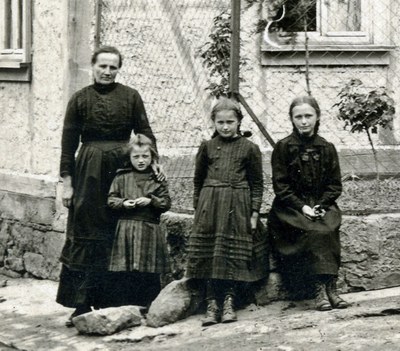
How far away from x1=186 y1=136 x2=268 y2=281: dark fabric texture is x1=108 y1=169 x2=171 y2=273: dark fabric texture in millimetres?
260

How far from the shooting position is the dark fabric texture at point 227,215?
6164 millimetres

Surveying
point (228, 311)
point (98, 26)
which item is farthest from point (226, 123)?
point (98, 26)

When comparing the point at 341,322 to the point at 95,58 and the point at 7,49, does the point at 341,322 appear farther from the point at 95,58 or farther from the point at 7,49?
the point at 7,49

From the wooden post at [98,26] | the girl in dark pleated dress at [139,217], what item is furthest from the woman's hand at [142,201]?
the wooden post at [98,26]

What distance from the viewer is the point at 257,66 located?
343 inches

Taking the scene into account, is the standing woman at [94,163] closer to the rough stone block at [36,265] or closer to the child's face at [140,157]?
the child's face at [140,157]

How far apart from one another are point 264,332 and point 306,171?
121 centimetres

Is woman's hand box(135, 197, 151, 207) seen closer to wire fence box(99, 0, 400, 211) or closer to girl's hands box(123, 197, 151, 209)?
girl's hands box(123, 197, 151, 209)

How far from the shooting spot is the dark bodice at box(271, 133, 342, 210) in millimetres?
6230

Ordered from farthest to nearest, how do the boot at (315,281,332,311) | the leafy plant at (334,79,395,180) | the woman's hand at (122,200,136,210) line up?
1. the leafy plant at (334,79,395,180)
2. the woman's hand at (122,200,136,210)
3. the boot at (315,281,332,311)

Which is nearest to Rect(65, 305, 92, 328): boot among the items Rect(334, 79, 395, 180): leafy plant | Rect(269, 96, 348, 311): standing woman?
Rect(269, 96, 348, 311): standing woman

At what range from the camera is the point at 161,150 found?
862 cm

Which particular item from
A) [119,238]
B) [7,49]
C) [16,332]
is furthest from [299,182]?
[7,49]

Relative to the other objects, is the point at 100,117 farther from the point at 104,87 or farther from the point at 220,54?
the point at 220,54
